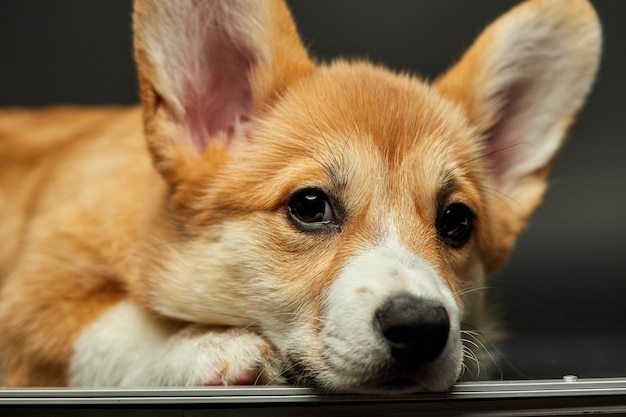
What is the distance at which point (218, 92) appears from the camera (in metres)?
2.02

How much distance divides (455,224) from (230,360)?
21.8 inches

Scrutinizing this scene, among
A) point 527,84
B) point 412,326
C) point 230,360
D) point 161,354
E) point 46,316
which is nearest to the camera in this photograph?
point 412,326

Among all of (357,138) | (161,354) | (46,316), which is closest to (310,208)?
(357,138)

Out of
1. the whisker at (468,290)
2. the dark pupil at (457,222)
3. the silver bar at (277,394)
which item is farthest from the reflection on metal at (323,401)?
the dark pupil at (457,222)

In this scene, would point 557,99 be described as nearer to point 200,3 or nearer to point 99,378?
point 200,3

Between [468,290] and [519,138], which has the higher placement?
[519,138]

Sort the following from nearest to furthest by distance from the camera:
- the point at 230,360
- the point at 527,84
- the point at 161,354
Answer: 1. the point at 230,360
2. the point at 161,354
3. the point at 527,84

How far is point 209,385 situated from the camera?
1.66m

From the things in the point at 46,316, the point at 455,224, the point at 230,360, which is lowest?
the point at 46,316

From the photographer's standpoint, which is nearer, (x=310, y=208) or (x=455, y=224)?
(x=310, y=208)

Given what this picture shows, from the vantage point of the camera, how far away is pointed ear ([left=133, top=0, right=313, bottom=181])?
1897 millimetres

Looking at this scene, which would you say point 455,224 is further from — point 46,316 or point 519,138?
point 46,316

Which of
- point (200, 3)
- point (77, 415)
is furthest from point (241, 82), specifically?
point (77, 415)

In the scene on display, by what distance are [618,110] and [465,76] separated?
35.2 inches
